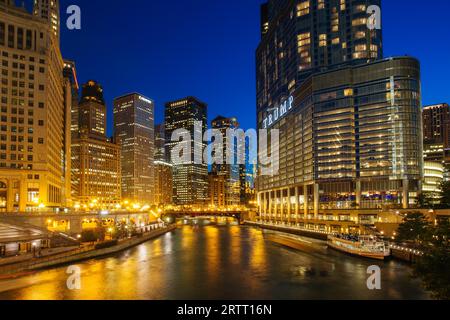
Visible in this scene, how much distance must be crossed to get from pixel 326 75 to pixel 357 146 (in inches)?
1285

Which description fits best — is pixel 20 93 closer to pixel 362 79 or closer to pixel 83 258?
pixel 83 258

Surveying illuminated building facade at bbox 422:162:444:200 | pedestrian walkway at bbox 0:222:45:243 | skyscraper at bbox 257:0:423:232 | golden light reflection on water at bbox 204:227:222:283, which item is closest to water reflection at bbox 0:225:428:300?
golden light reflection on water at bbox 204:227:222:283

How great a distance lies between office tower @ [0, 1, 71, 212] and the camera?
378 ft

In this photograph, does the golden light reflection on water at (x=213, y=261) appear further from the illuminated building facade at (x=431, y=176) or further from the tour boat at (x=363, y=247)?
the illuminated building facade at (x=431, y=176)

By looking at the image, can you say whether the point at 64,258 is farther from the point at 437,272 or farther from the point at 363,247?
the point at 437,272

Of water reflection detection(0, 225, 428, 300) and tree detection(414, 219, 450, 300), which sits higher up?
tree detection(414, 219, 450, 300)

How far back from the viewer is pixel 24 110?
4658 inches

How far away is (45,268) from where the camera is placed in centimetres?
6444

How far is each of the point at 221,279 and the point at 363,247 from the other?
34.8 m

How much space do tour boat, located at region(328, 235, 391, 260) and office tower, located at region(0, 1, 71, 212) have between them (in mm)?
79138

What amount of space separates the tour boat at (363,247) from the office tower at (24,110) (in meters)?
79.1

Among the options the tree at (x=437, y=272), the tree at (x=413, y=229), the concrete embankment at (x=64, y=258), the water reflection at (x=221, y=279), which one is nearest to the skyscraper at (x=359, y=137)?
the tree at (x=413, y=229)

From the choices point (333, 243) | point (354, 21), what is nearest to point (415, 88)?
point (354, 21)

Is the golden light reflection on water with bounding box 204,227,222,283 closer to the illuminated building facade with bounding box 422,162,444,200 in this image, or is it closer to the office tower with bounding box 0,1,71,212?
the office tower with bounding box 0,1,71,212
